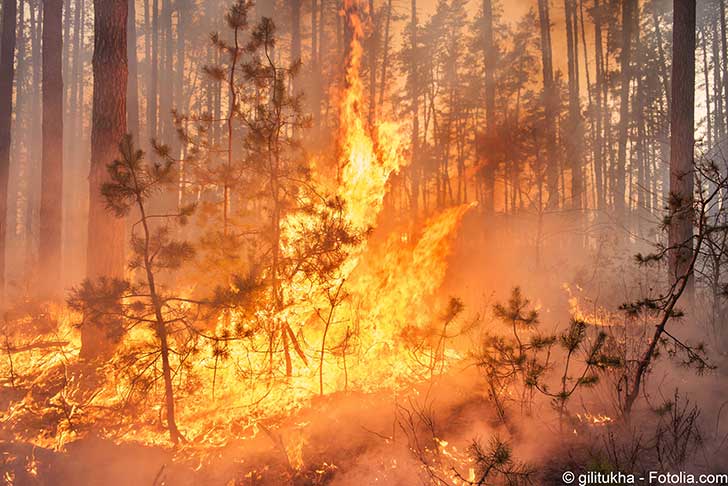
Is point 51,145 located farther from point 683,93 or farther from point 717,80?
point 717,80

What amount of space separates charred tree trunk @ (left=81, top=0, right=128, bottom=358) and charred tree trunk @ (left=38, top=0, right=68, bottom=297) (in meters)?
4.50

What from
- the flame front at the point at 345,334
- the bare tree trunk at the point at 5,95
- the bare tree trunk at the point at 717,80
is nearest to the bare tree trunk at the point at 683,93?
the flame front at the point at 345,334

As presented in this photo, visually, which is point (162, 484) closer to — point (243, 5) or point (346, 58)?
point (243, 5)

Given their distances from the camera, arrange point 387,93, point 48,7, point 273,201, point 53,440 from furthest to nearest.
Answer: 1. point 387,93
2. point 48,7
3. point 273,201
4. point 53,440

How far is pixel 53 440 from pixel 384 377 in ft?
13.9

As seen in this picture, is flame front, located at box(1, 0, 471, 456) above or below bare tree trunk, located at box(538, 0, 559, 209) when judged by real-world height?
below

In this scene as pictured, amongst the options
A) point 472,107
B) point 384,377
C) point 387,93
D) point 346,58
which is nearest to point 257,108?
point 346,58

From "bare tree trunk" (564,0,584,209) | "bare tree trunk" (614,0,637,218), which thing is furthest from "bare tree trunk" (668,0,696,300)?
"bare tree trunk" (614,0,637,218)

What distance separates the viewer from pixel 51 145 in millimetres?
10078

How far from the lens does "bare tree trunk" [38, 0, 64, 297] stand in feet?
32.2

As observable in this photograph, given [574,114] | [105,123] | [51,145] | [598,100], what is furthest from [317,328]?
[598,100]

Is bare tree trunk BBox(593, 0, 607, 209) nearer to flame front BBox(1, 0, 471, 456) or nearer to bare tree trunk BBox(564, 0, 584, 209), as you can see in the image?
bare tree trunk BBox(564, 0, 584, 209)

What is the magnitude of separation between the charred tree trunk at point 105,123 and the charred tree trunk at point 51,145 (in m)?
4.50

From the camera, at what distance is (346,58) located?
282 inches
